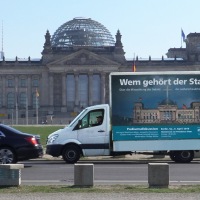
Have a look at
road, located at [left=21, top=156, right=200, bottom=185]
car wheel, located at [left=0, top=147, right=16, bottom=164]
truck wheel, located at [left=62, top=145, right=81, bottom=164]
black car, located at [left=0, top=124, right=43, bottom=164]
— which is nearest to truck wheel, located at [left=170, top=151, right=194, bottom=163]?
road, located at [left=21, top=156, right=200, bottom=185]

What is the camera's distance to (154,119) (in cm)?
2802

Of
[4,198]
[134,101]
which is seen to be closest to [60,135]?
[134,101]

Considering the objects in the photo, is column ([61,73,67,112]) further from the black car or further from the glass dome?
the black car

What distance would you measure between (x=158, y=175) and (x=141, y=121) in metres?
10.5

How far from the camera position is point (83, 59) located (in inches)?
5714

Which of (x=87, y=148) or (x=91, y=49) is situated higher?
(x=91, y=49)

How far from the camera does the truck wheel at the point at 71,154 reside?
2808 cm

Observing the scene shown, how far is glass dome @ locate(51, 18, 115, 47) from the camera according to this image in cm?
15350

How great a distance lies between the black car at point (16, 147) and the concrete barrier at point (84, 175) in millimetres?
7677

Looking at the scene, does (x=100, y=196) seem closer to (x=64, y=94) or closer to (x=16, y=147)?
(x=16, y=147)

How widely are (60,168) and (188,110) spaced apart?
638 centimetres

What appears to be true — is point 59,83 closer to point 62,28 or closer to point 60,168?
point 62,28

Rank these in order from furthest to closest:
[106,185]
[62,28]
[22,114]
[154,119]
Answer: [62,28], [22,114], [154,119], [106,185]

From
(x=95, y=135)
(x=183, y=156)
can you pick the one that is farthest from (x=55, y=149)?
(x=183, y=156)
